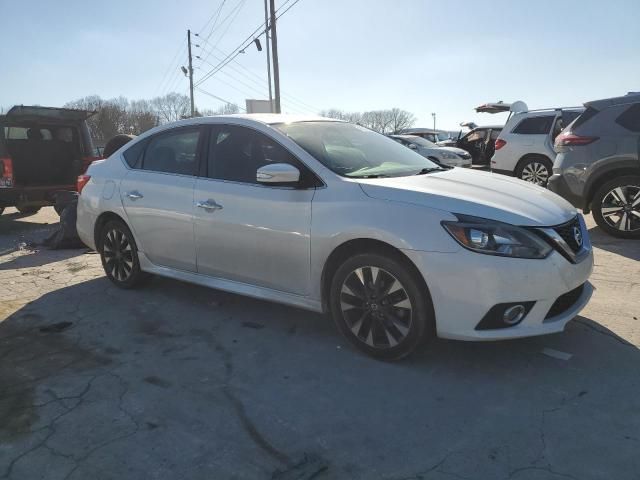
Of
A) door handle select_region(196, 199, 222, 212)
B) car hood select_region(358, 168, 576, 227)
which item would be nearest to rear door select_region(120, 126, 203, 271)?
door handle select_region(196, 199, 222, 212)

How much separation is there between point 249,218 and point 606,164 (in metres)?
4.84

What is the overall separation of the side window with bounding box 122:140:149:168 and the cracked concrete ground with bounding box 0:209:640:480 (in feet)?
4.58

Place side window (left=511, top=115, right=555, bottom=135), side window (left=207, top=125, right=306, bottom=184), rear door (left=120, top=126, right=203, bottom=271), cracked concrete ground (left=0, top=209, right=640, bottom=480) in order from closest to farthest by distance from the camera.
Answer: cracked concrete ground (left=0, top=209, right=640, bottom=480)
side window (left=207, top=125, right=306, bottom=184)
rear door (left=120, top=126, right=203, bottom=271)
side window (left=511, top=115, right=555, bottom=135)

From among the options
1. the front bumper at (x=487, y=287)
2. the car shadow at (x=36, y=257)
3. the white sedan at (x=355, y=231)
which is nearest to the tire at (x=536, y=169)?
the white sedan at (x=355, y=231)

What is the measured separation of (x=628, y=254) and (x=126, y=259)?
534cm

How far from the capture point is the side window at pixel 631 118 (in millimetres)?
6207

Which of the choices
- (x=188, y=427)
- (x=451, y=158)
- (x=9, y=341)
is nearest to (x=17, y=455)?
(x=188, y=427)

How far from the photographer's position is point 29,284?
5465 millimetres

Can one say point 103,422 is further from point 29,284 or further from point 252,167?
point 29,284

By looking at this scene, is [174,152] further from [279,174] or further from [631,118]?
[631,118]

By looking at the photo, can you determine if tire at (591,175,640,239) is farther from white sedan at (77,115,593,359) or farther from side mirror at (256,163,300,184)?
side mirror at (256,163,300,184)

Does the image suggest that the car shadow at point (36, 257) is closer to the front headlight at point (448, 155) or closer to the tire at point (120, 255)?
the tire at point (120, 255)

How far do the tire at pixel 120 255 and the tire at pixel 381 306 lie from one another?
7.65ft

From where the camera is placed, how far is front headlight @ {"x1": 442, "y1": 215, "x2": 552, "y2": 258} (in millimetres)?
2875
